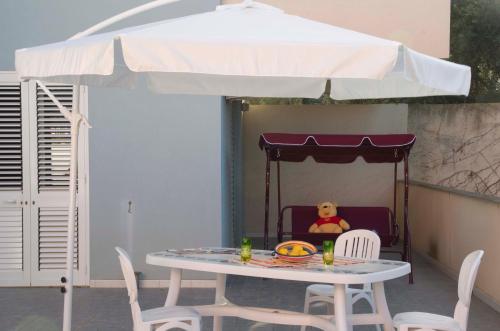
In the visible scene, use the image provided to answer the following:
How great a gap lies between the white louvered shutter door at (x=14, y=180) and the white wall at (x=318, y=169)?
6.08 m

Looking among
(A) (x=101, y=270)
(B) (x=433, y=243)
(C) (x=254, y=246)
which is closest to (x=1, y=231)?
(A) (x=101, y=270)

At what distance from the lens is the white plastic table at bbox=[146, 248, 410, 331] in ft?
17.0

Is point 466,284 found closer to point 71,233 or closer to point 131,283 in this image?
point 131,283

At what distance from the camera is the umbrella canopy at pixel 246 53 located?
14.6 ft

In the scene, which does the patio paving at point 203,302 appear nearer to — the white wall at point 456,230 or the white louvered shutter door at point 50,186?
the white wall at point 456,230

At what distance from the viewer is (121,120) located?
9117 millimetres

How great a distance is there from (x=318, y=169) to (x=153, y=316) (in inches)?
373

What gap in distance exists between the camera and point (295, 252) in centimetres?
573

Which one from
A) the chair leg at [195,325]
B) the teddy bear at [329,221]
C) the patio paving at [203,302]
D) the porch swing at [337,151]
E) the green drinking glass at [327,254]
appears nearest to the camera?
the chair leg at [195,325]

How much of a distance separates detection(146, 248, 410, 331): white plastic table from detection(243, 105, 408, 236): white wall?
8137mm

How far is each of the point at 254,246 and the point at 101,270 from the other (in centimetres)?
453

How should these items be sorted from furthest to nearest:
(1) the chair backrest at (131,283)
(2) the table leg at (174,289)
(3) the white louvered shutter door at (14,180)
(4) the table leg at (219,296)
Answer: (3) the white louvered shutter door at (14,180) → (4) the table leg at (219,296) → (2) the table leg at (174,289) → (1) the chair backrest at (131,283)

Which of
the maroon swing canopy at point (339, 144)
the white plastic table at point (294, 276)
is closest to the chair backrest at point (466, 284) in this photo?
the white plastic table at point (294, 276)

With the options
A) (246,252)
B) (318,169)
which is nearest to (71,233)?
(246,252)
